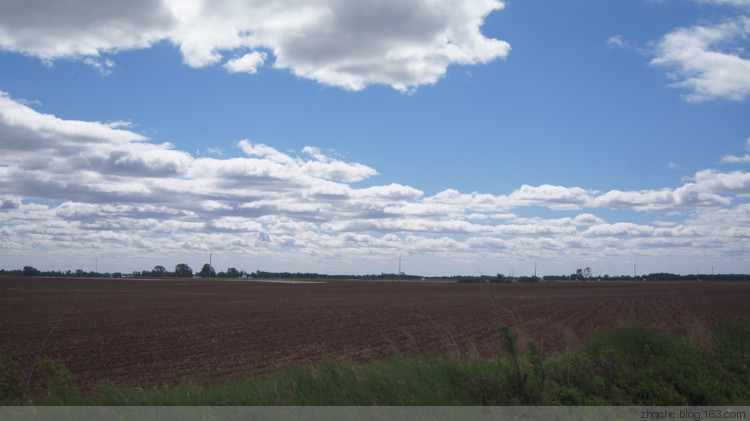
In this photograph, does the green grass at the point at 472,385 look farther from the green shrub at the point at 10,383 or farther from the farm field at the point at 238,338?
the farm field at the point at 238,338

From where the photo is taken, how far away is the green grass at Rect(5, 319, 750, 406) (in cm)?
754

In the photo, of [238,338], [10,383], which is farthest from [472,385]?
[238,338]

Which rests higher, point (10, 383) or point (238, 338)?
point (10, 383)

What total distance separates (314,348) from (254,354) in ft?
7.84

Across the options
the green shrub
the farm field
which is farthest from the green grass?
the farm field

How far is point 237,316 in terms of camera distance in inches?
1447

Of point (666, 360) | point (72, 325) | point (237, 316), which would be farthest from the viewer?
point (237, 316)

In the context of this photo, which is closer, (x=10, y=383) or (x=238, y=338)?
(x=10, y=383)

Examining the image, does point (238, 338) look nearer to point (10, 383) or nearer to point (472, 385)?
point (10, 383)

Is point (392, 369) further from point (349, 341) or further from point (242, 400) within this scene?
point (349, 341)

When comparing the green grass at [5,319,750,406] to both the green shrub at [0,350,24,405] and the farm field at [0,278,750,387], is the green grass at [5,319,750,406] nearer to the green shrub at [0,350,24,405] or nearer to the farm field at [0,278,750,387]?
the green shrub at [0,350,24,405]

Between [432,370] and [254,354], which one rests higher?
[432,370]

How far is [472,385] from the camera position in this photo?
27.0ft
